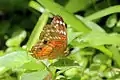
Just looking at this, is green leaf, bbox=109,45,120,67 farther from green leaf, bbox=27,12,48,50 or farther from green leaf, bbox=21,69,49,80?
green leaf, bbox=21,69,49,80

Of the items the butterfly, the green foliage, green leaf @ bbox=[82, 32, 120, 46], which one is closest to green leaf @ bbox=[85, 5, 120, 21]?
the green foliage

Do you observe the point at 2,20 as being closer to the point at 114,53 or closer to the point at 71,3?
the point at 71,3

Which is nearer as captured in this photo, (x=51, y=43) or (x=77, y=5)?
(x=51, y=43)

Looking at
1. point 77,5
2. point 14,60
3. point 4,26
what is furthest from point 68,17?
point 4,26

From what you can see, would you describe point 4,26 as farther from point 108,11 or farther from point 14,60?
point 14,60

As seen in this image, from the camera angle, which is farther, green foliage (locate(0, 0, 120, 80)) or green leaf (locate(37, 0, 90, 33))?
green leaf (locate(37, 0, 90, 33))

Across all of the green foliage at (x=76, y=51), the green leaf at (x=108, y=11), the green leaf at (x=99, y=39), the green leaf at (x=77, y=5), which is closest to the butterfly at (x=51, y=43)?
the green foliage at (x=76, y=51)
